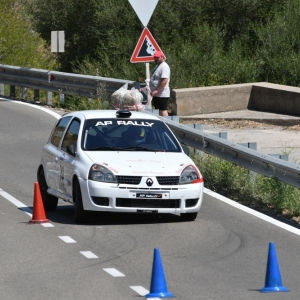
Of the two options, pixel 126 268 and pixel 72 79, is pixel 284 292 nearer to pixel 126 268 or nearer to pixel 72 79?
pixel 126 268

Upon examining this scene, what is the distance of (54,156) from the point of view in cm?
1346

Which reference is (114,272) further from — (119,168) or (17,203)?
(17,203)

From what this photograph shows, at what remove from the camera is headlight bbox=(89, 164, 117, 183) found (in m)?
12.1

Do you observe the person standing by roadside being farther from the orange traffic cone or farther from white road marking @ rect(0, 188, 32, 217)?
the orange traffic cone

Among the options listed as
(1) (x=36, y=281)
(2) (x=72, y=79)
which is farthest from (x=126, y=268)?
(2) (x=72, y=79)

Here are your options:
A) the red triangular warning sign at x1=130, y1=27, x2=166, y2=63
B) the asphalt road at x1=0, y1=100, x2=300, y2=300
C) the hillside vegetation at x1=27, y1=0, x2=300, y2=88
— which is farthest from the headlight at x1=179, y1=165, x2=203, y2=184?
the hillside vegetation at x1=27, y1=0, x2=300, y2=88

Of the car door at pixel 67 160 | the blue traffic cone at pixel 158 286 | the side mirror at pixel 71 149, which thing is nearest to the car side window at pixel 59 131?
the car door at pixel 67 160

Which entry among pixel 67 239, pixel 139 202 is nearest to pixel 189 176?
pixel 139 202

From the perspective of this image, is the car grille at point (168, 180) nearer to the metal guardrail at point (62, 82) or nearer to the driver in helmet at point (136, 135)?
the driver in helmet at point (136, 135)

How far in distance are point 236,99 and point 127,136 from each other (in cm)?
1085

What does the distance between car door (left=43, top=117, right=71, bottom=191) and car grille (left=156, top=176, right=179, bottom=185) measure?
1.72 metres

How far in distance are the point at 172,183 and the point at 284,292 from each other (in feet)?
12.3

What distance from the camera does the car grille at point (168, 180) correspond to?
476 inches

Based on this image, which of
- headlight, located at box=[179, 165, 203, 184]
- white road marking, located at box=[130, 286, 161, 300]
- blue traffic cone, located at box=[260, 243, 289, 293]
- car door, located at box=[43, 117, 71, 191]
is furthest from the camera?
car door, located at box=[43, 117, 71, 191]
